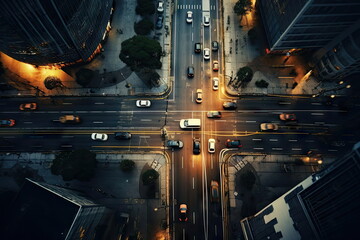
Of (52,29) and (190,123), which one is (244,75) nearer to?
(190,123)

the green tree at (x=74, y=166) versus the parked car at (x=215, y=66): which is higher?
the parked car at (x=215, y=66)

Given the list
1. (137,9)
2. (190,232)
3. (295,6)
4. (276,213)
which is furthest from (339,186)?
(137,9)

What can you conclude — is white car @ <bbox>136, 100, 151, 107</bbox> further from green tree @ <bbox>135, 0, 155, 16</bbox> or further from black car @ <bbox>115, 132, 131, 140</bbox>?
green tree @ <bbox>135, 0, 155, 16</bbox>

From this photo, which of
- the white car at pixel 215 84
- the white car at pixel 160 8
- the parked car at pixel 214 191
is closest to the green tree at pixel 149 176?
the parked car at pixel 214 191

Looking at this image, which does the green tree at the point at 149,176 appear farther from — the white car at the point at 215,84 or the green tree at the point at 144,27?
the green tree at the point at 144,27

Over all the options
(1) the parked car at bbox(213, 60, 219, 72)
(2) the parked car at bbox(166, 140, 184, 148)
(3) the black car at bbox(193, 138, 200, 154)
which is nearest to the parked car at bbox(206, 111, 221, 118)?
(3) the black car at bbox(193, 138, 200, 154)

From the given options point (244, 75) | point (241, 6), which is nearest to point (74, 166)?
point (244, 75)

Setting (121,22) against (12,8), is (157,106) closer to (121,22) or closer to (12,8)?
(121,22)
